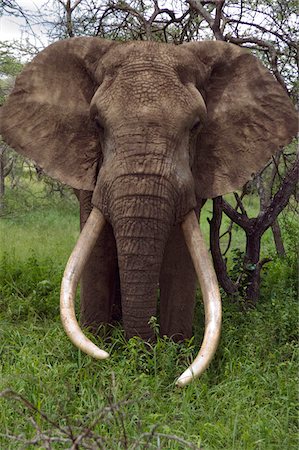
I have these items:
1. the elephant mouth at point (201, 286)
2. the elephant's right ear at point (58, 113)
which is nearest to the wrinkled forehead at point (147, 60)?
the elephant's right ear at point (58, 113)

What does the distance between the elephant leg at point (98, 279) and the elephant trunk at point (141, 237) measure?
A: 577 mm

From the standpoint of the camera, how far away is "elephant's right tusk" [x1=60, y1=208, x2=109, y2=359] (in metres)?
3.90

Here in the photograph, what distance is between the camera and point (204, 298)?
13.9ft

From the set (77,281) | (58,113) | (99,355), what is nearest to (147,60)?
(58,113)

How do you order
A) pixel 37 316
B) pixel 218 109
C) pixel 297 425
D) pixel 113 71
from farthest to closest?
pixel 37 316
pixel 218 109
pixel 113 71
pixel 297 425

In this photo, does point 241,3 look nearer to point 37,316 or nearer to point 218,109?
point 218,109

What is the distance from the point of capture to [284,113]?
16.5ft

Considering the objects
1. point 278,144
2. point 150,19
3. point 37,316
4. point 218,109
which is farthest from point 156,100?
point 150,19

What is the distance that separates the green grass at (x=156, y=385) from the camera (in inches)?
132

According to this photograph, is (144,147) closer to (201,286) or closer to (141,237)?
(141,237)

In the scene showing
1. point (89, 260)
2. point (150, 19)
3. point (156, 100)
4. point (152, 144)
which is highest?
point (150, 19)

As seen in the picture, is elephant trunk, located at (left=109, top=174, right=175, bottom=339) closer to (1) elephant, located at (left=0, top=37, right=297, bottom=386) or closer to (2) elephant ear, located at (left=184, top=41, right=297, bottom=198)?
(1) elephant, located at (left=0, top=37, right=297, bottom=386)

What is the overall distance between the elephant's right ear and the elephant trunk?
784 millimetres

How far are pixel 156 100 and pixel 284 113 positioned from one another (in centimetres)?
121
